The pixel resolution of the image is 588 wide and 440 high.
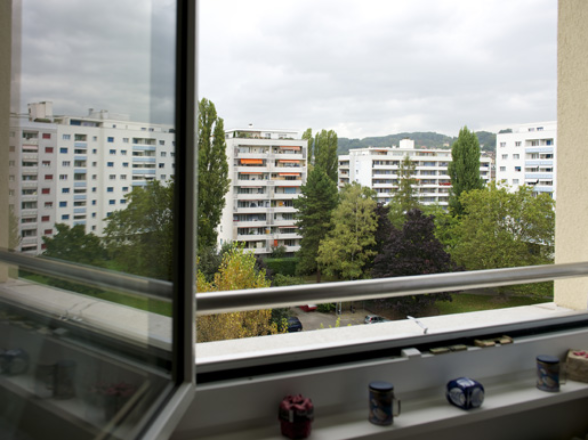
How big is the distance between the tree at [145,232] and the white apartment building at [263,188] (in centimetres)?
1146

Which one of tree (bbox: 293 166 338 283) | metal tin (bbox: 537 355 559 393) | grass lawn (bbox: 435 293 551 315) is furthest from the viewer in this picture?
tree (bbox: 293 166 338 283)

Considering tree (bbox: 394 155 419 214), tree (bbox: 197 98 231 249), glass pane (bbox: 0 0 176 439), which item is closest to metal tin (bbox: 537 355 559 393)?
glass pane (bbox: 0 0 176 439)

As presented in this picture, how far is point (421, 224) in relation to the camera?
400 inches

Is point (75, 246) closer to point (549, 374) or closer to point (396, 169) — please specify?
point (549, 374)

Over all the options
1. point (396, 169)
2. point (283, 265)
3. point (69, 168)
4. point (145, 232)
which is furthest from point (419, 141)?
point (69, 168)

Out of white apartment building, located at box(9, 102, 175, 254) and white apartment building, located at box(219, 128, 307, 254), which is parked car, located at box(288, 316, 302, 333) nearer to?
white apartment building, located at box(219, 128, 307, 254)

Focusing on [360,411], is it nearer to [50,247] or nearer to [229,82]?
[50,247]

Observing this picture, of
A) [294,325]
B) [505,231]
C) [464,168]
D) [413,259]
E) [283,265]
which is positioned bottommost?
[294,325]

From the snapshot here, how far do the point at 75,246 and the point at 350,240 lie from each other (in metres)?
10.1

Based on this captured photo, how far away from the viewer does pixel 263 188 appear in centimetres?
1302

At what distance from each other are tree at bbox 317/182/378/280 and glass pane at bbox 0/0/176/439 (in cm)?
977

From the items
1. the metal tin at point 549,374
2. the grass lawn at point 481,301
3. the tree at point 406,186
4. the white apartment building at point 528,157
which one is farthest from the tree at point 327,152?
the metal tin at point 549,374

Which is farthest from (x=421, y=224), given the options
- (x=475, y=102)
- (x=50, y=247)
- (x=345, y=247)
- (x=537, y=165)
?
(x=50, y=247)

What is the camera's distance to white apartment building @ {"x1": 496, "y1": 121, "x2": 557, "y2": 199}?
462 inches
